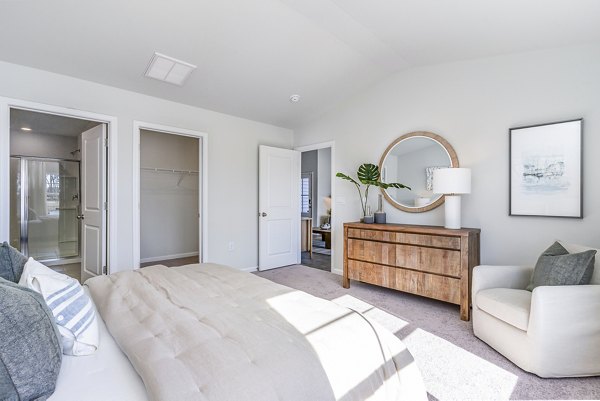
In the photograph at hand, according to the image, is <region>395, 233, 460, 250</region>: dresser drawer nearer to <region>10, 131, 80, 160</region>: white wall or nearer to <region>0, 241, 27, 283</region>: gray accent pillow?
<region>0, 241, 27, 283</region>: gray accent pillow

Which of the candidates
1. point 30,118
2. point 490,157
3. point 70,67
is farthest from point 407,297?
point 30,118

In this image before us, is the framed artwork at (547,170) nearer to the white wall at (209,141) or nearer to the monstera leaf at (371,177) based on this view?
the monstera leaf at (371,177)

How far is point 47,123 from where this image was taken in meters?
4.43

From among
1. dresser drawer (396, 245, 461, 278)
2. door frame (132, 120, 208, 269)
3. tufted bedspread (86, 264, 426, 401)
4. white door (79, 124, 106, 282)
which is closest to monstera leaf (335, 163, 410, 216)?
dresser drawer (396, 245, 461, 278)

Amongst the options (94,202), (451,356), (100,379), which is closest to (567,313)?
(451,356)

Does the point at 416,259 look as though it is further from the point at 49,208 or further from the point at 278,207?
the point at 49,208

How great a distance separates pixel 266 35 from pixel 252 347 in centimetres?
279

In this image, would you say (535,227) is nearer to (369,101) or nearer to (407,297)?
(407,297)

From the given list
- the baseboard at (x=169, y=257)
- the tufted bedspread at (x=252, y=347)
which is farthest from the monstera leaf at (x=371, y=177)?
the baseboard at (x=169, y=257)

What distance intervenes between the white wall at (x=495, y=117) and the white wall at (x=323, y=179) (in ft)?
11.0

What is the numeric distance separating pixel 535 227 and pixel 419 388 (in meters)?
2.36

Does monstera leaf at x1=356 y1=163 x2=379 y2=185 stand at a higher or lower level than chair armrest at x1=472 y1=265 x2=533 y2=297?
higher

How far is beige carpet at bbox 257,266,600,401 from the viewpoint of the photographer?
170 centimetres

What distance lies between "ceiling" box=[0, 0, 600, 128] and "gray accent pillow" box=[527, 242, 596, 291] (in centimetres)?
181
